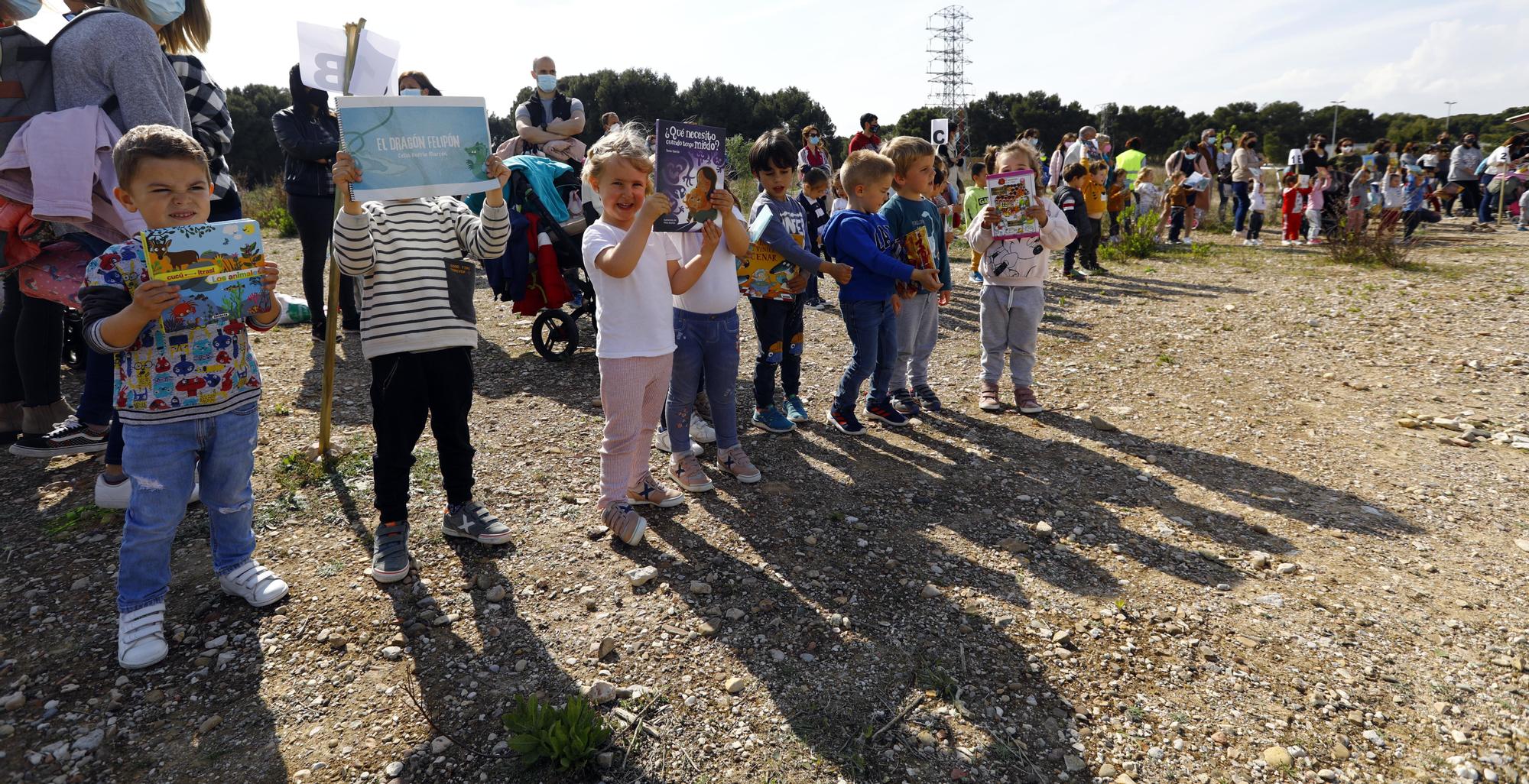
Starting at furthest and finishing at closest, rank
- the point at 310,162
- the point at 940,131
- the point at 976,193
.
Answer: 1. the point at 940,131
2. the point at 976,193
3. the point at 310,162

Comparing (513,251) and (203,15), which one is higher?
(203,15)

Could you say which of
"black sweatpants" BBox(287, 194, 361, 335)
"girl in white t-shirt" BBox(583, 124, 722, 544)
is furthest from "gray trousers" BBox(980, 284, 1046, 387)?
"black sweatpants" BBox(287, 194, 361, 335)

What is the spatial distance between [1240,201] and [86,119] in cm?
1676

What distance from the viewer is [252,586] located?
3.07 meters

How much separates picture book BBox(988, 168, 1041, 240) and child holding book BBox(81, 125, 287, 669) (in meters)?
4.08

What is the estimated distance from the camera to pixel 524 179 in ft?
20.2

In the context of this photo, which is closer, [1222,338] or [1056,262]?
[1222,338]

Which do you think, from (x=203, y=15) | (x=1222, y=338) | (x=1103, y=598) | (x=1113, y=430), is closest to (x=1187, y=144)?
(x=1222, y=338)

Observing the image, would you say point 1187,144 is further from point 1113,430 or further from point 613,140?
point 613,140

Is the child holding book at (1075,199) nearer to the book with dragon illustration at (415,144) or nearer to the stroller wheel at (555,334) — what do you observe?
the stroller wheel at (555,334)

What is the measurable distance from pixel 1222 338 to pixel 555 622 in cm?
688

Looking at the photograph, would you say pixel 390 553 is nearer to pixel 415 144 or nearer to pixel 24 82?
pixel 415 144

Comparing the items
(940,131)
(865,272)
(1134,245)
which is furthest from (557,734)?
(940,131)

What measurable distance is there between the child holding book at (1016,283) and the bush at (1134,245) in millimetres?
7634
